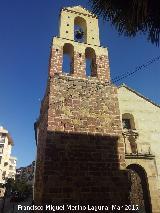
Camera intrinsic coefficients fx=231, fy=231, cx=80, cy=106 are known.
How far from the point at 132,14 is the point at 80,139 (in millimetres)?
3276

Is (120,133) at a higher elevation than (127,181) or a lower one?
higher

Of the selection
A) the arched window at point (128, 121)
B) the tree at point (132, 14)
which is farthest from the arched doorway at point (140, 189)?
the tree at point (132, 14)

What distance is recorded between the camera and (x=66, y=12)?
8430 millimetres

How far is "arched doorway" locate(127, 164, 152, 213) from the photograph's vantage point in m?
11.2

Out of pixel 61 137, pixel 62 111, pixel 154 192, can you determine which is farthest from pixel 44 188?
pixel 154 192

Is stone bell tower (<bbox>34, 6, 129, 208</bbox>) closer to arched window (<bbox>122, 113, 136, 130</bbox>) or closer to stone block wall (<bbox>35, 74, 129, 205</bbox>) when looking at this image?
stone block wall (<bbox>35, 74, 129, 205</bbox>)

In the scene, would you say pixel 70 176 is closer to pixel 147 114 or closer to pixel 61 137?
pixel 61 137

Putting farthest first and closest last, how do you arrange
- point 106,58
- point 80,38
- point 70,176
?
point 80,38 → point 106,58 → point 70,176

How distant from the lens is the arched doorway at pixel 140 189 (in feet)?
36.7

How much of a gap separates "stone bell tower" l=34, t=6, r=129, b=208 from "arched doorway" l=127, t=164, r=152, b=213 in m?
6.71

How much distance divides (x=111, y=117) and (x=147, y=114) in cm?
770

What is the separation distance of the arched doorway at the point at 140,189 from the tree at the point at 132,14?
9.72 meters

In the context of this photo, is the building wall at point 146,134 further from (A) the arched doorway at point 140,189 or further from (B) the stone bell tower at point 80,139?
(B) the stone bell tower at point 80,139

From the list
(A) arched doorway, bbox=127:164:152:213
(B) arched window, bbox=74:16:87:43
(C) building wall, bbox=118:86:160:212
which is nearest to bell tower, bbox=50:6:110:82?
(B) arched window, bbox=74:16:87:43
